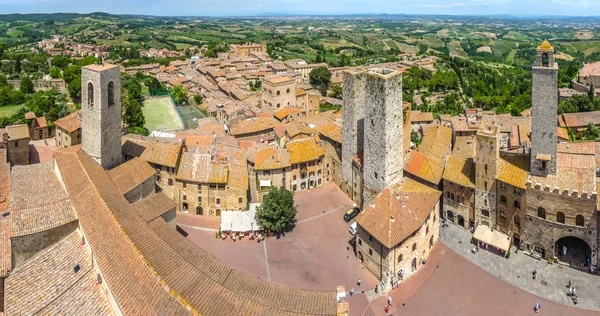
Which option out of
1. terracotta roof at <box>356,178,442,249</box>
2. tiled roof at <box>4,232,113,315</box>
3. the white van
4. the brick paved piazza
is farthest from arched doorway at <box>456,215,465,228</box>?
tiled roof at <box>4,232,113,315</box>

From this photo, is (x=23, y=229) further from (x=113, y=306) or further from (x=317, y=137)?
(x=317, y=137)

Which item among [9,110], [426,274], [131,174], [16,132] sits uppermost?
[9,110]

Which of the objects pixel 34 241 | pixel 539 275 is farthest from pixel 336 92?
pixel 34 241

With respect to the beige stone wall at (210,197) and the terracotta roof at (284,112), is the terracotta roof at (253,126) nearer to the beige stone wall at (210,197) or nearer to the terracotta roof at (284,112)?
the terracotta roof at (284,112)

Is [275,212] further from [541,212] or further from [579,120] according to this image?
[579,120]

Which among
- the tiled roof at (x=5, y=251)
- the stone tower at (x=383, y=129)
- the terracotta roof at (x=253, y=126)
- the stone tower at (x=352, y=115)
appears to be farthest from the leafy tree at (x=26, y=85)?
the stone tower at (x=383, y=129)

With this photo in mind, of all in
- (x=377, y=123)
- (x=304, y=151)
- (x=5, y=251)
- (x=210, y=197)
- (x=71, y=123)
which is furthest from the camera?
(x=71, y=123)
